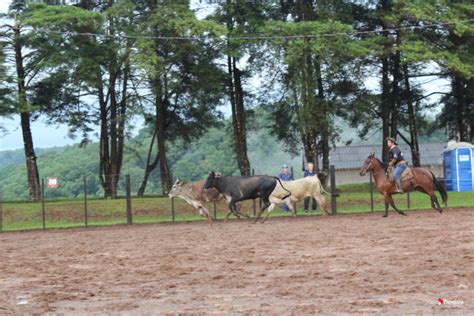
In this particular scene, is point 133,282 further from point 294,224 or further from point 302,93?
point 302,93

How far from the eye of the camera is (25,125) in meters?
41.8

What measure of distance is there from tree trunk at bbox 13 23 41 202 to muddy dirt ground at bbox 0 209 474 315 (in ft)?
56.5

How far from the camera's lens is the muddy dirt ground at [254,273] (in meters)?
9.16

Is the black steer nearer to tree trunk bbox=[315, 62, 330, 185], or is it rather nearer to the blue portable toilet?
tree trunk bbox=[315, 62, 330, 185]

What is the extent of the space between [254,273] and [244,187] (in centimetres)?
1365

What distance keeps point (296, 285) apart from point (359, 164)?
70.7 metres

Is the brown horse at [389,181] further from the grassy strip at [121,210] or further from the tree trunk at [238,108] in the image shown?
the tree trunk at [238,108]

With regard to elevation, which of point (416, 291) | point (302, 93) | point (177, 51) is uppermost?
point (177, 51)

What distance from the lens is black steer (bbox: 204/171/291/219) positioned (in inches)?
1007

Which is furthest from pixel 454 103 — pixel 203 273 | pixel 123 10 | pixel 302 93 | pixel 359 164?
pixel 203 273

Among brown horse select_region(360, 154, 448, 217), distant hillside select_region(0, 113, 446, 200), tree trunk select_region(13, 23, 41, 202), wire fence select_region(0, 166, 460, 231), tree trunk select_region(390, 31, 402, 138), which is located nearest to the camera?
brown horse select_region(360, 154, 448, 217)

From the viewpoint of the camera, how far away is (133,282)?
11.6 m

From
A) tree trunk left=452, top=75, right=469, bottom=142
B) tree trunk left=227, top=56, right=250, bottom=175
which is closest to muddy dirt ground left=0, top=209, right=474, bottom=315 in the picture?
tree trunk left=227, top=56, right=250, bottom=175

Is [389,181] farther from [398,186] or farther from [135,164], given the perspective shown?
[135,164]
